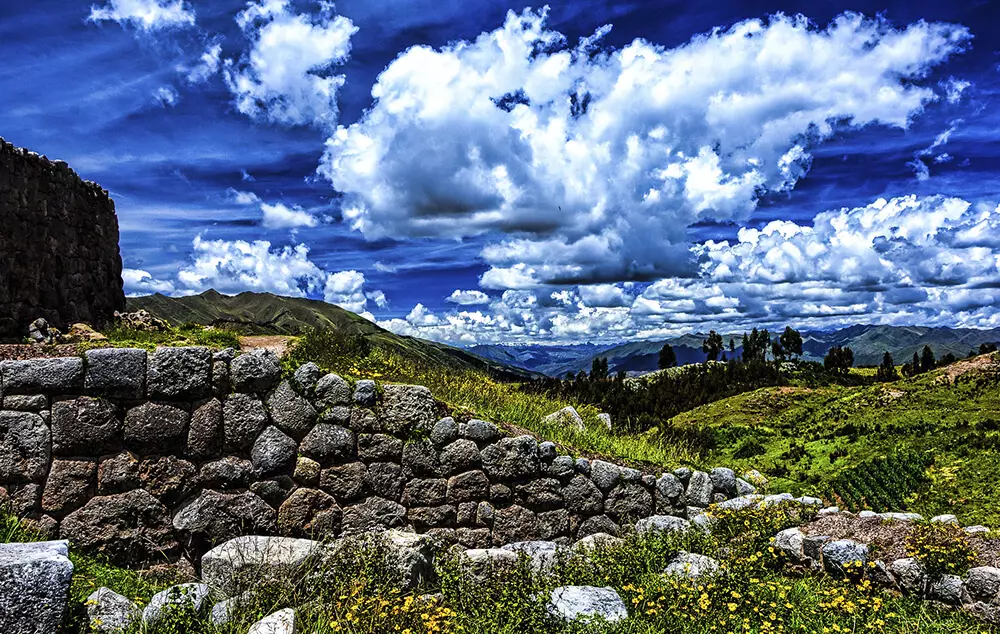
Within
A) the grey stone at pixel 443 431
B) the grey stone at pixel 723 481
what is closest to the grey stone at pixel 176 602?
the grey stone at pixel 443 431

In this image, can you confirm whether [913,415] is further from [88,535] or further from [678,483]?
[88,535]

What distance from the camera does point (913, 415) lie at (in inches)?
984

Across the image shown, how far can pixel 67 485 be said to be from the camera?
24.5 ft

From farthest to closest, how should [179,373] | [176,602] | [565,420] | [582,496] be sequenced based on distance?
[565,420]
[582,496]
[179,373]
[176,602]

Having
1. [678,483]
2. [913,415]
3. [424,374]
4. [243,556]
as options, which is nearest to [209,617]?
[243,556]

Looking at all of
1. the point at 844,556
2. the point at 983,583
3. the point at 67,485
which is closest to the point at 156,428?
the point at 67,485

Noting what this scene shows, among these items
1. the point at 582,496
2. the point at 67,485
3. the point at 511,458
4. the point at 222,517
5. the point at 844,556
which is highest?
the point at 67,485

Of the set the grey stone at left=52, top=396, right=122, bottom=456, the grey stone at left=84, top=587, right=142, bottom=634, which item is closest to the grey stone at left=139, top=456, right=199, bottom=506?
the grey stone at left=52, top=396, right=122, bottom=456

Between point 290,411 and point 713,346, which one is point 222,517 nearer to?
point 290,411

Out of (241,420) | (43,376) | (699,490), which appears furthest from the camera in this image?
(699,490)

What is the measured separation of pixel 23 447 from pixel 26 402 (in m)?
Result: 0.52

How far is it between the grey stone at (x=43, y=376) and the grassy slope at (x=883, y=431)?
13.3m

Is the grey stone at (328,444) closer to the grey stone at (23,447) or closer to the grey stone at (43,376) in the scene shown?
the grey stone at (43,376)

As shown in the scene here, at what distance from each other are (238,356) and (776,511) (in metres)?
8.26
